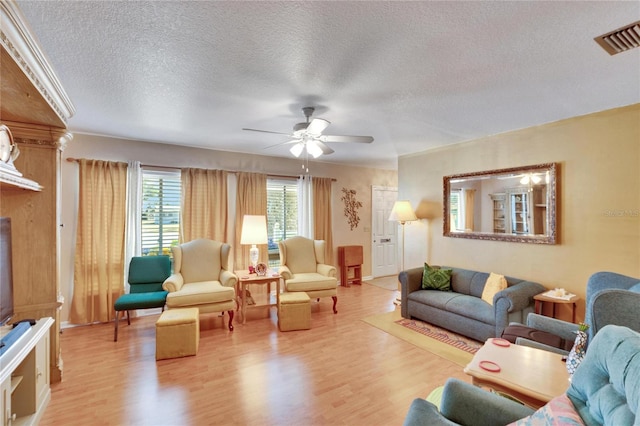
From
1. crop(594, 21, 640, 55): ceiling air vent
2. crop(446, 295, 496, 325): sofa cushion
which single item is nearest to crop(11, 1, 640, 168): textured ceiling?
crop(594, 21, 640, 55): ceiling air vent

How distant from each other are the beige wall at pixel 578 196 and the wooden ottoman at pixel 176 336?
11.5 feet

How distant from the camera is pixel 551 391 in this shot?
1.45 meters

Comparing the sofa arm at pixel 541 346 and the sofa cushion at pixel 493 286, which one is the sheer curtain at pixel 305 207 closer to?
the sofa cushion at pixel 493 286

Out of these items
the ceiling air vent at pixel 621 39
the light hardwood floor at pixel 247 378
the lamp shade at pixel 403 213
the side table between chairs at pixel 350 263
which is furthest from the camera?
the side table between chairs at pixel 350 263

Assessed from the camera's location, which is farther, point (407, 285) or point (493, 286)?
point (407, 285)

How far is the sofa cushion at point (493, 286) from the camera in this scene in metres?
3.29

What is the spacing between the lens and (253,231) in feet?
13.4

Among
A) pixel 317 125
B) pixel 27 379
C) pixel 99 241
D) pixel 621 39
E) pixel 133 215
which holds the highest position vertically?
pixel 621 39

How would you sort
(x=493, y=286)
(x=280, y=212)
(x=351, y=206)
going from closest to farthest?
(x=493, y=286)
(x=280, y=212)
(x=351, y=206)

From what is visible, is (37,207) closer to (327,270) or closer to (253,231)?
(253,231)

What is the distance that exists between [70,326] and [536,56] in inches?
215

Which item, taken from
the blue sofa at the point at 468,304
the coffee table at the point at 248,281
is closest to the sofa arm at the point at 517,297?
the blue sofa at the point at 468,304

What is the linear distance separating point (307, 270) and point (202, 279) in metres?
1.52

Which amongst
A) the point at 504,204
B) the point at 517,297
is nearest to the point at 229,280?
the point at 517,297
